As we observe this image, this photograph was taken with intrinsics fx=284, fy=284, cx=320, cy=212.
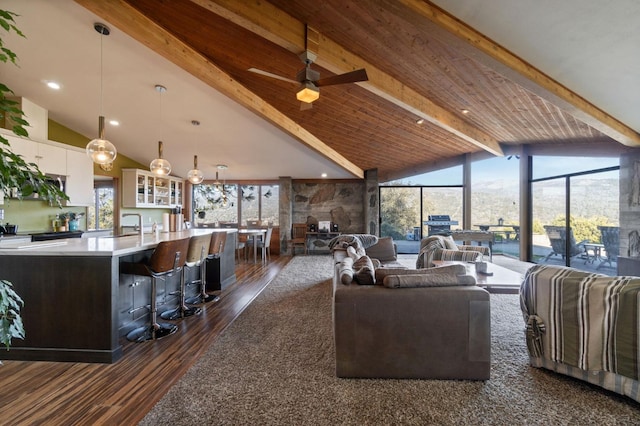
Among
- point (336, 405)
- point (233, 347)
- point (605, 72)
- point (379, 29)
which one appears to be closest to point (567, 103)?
point (605, 72)

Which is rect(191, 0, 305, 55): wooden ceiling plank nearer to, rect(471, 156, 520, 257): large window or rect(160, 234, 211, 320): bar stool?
rect(160, 234, 211, 320): bar stool

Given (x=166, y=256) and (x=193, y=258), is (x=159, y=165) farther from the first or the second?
(x=166, y=256)

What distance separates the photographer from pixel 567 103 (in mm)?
3096

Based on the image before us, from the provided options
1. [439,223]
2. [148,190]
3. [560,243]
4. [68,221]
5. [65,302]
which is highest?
[148,190]

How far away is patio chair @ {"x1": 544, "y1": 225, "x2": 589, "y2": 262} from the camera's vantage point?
18.7 feet

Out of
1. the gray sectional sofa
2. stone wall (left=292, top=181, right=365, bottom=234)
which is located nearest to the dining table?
stone wall (left=292, top=181, right=365, bottom=234)

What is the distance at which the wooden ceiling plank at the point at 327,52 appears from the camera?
2406 mm

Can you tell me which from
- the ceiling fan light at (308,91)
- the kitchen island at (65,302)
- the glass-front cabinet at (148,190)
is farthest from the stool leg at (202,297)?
the glass-front cabinet at (148,190)

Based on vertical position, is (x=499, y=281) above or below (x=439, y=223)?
below

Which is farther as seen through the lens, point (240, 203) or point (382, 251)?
point (240, 203)

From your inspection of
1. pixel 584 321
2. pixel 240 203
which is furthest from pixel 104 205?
pixel 584 321

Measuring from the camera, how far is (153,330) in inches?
116

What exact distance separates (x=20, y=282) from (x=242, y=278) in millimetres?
3181

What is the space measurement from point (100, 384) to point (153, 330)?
2.71 feet
